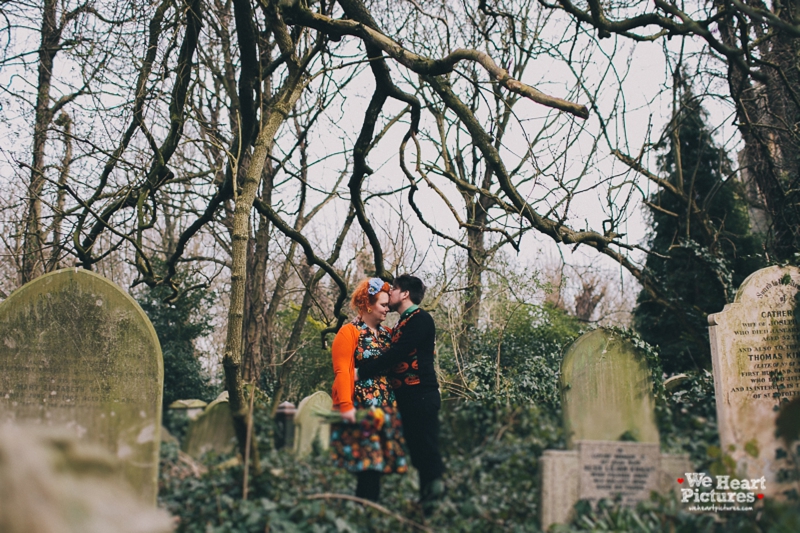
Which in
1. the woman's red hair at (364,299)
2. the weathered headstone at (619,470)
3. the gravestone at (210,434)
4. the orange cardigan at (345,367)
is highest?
the woman's red hair at (364,299)

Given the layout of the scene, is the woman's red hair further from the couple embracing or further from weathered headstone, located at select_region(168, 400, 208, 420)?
weathered headstone, located at select_region(168, 400, 208, 420)

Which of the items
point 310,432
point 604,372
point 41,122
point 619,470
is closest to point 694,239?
point 604,372

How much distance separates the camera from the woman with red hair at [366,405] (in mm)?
3477

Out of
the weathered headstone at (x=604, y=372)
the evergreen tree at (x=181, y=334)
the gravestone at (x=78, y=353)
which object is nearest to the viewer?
the gravestone at (x=78, y=353)

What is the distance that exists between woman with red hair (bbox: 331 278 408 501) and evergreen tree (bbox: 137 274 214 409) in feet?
29.2

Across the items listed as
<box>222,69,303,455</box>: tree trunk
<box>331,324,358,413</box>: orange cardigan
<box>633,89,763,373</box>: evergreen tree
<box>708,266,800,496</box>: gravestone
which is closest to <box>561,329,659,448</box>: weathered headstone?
<box>708,266,800,496</box>: gravestone

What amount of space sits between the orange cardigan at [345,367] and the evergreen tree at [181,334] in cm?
900

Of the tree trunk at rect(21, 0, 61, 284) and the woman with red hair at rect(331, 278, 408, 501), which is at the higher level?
the tree trunk at rect(21, 0, 61, 284)

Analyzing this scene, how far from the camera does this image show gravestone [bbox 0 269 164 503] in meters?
4.60

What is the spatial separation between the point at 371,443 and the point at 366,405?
484 mm

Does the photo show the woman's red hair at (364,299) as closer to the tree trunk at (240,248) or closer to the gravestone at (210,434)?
the gravestone at (210,434)

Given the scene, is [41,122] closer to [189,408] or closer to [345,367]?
[189,408]

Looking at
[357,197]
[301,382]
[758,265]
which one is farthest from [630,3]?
[301,382]

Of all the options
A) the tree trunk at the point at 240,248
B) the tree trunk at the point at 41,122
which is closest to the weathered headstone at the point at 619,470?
the tree trunk at the point at 240,248
